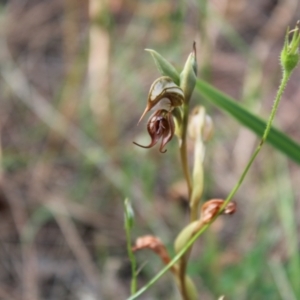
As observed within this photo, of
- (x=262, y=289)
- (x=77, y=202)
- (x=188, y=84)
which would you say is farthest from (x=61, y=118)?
(x=188, y=84)

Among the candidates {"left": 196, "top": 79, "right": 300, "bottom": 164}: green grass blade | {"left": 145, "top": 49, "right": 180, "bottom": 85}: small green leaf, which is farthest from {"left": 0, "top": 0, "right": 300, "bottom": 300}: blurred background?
{"left": 145, "top": 49, "right": 180, "bottom": 85}: small green leaf

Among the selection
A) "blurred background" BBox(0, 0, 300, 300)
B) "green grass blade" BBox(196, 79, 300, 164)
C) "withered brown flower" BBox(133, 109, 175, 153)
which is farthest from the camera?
"blurred background" BBox(0, 0, 300, 300)

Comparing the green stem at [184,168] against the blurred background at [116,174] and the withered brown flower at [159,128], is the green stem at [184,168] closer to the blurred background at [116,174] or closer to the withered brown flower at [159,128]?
the withered brown flower at [159,128]

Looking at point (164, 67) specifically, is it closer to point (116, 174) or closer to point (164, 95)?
point (164, 95)

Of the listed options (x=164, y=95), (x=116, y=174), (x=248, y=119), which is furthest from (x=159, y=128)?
A: (x=116, y=174)

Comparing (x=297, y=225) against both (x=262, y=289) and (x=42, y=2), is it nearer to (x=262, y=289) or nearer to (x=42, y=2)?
(x=262, y=289)

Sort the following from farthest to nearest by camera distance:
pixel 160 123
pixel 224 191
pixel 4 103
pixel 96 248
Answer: pixel 4 103, pixel 224 191, pixel 96 248, pixel 160 123

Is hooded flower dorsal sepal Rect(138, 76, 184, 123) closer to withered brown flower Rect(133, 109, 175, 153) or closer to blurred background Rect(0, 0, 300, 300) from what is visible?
withered brown flower Rect(133, 109, 175, 153)
